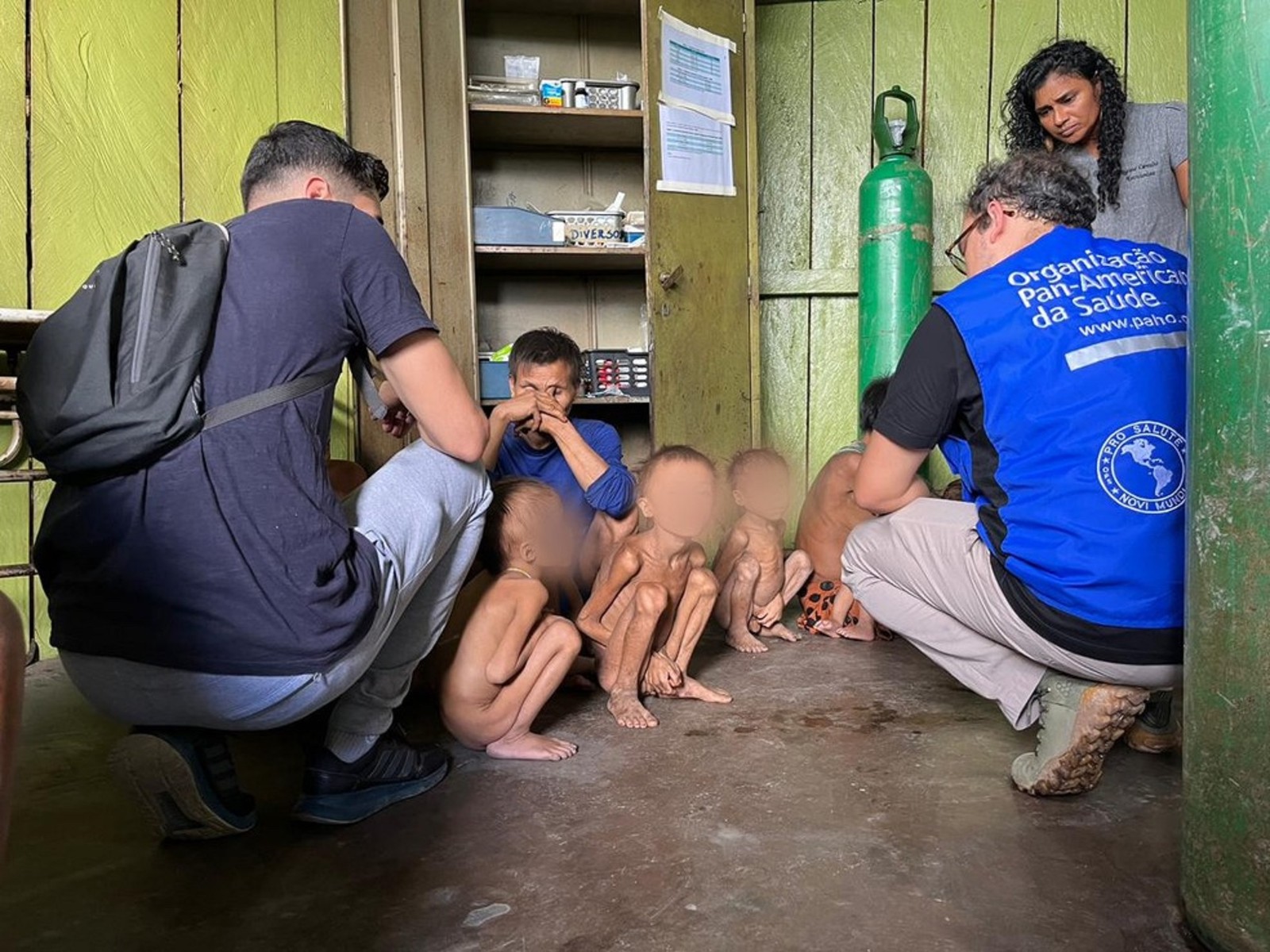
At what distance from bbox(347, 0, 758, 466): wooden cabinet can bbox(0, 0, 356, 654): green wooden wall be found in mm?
295

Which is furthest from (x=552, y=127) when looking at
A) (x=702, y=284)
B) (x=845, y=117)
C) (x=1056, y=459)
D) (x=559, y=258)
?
(x=1056, y=459)

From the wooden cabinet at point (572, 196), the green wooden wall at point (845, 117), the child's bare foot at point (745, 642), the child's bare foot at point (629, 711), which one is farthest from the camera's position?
the green wooden wall at point (845, 117)

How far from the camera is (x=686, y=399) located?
11.9ft

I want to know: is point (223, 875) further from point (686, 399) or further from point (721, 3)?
point (721, 3)

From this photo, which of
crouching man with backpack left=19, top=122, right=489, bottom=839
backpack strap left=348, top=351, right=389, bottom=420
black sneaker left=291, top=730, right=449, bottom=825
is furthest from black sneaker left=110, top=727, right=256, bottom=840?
backpack strap left=348, top=351, right=389, bottom=420

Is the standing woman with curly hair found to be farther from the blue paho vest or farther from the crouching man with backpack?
the crouching man with backpack

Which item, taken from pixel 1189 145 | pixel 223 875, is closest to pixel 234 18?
pixel 223 875

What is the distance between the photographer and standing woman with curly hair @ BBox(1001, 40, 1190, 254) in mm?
2887

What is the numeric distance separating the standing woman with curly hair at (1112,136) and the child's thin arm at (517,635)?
241cm

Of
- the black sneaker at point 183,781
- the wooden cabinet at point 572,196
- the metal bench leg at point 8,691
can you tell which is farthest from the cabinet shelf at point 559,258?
the metal bench leg at point 8,691

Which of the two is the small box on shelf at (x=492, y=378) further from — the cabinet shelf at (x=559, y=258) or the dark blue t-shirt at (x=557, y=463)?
the dark blue t-shirt at (x=557, y=463)

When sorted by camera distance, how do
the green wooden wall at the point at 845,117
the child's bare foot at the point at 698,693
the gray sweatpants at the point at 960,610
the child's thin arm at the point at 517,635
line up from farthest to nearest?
the green wooden wall at the point at 845,117 < the child's bare foot at the point at 698,693 < the child's thin arm at the point at 517,635 < the gray sweatpants at the point at 960,610

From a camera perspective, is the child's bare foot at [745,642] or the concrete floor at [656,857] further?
the child's bare foot at [745,642]

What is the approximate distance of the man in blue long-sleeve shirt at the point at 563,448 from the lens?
7.82 ft
